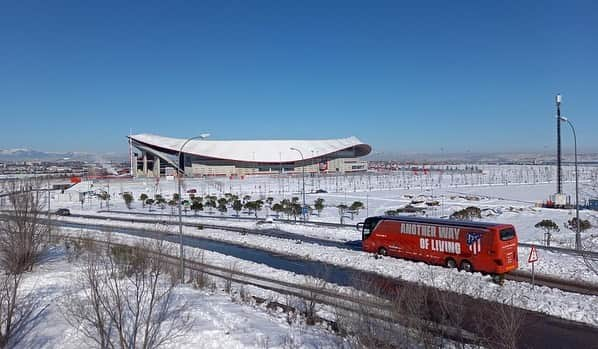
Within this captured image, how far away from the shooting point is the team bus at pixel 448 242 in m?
16.8

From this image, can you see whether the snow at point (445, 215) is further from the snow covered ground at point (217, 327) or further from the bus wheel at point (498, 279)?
the snow covered ground at point (217, 327)

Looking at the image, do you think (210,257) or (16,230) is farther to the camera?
(210,257)

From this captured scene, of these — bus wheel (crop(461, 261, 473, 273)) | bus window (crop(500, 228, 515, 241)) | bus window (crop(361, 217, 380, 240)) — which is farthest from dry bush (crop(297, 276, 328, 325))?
bus window (crop(361, 217, 380, 240))

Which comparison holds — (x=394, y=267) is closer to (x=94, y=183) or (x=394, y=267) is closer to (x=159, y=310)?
(x=159, y=310)

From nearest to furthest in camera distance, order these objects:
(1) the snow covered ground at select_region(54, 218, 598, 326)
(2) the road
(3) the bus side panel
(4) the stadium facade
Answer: (2) the road → (1) the snow covered ground at select_region(54, 218, 598, 326) → (3) the bus side panel → (4) the stadium facade

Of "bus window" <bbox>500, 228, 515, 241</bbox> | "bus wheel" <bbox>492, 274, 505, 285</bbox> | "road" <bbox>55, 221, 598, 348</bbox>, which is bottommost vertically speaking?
"road" <bbox>55, 221, 598, 348</bbox>

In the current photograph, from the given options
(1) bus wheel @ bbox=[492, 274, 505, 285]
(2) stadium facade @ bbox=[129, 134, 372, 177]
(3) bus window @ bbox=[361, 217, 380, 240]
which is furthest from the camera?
(2) stadium facade @ bbox=[129, 134, 372, 177]

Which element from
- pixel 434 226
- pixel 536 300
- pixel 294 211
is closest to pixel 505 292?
pixel 536 300

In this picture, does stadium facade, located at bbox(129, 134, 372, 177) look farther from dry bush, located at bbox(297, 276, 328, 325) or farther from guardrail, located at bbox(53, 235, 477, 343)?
dry bush, located at bbox(297, 276, 328, 325)

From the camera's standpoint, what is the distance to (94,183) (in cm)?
7200

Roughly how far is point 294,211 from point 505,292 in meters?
24.6

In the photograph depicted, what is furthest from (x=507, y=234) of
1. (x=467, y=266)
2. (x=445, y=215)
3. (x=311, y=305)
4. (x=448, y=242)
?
(x=445, y=215)

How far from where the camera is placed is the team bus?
16797mm

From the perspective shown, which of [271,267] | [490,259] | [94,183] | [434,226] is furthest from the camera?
[94,183]
